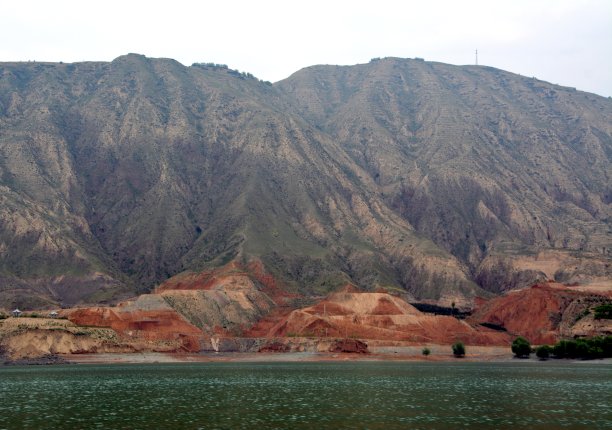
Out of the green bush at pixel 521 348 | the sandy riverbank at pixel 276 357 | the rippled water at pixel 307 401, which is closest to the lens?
the rippled water at pixel 307 401

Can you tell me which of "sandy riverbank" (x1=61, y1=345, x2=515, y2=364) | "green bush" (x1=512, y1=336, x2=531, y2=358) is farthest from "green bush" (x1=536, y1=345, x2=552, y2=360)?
"sandy riverbank" (x1=61, y1=345, x2=515, y2=364)

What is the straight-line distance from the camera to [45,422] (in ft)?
213

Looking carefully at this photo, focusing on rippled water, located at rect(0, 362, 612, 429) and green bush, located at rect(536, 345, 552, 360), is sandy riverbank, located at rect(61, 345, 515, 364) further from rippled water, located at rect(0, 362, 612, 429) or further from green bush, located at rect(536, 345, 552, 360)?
rippled water, located at rect(0, 362, 612, 429)

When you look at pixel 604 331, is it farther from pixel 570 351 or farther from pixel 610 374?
pixel 610 374

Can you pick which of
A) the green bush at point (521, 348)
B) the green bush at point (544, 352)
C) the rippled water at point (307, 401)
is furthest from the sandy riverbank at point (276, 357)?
the rippled water at point (307, 401)

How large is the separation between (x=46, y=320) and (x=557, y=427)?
148 m

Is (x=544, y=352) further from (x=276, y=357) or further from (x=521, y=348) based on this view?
(x=276, y=357)

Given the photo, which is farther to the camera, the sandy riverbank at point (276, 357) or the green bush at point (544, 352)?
the green bush at point (544, 352)

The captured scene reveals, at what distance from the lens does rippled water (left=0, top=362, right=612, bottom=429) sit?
213 ft

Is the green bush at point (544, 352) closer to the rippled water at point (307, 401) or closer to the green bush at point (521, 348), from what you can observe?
the green bush at point (521, 348)

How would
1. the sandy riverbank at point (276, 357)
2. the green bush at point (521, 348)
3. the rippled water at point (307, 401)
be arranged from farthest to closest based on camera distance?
the green bush at point (521, 348)
the sandy riverbank at point (276, 357)
the rippled water at point (307, 401)

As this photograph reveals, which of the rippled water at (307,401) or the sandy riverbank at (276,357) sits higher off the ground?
the sandy riverbank at (276,357)

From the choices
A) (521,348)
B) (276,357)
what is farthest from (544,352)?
(276,357)

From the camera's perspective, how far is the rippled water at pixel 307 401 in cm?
6494
